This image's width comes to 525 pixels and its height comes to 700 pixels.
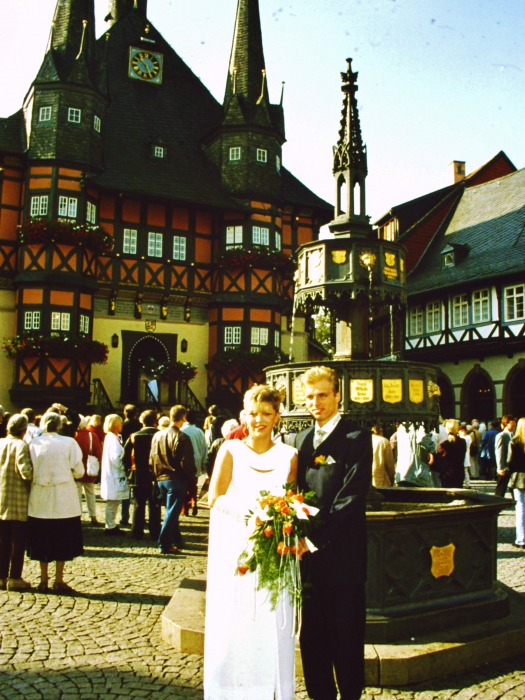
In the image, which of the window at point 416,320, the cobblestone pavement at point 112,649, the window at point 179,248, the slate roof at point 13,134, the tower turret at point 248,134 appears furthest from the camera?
the window at point 416,320

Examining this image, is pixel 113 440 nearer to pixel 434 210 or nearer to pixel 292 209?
pixel 292 209

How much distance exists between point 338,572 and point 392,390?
312 centimetres

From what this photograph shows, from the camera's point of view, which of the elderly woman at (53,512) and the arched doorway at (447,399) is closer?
the elderly woman at (53,512)

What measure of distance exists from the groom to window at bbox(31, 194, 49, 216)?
24.8 m

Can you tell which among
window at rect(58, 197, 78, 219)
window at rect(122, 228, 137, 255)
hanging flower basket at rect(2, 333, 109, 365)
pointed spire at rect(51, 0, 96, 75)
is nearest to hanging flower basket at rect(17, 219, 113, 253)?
window at rect(58, 197, 78, 219)

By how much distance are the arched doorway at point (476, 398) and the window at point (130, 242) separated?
14769mm

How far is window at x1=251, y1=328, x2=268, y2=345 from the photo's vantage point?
2920cm

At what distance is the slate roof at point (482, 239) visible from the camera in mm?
28859

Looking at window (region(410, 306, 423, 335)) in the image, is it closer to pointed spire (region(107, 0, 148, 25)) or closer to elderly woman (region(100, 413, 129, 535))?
pointed spire (region(107, 0, 148, 25))

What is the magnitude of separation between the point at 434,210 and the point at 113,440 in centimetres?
2869

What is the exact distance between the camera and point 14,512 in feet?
23.8

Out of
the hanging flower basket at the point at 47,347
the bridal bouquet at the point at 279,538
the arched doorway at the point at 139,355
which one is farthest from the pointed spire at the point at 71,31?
the bridal bouquet at the point at 279,538

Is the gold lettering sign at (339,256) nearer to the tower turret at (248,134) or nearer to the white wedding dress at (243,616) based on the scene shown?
the white wedding dress at (243,616)

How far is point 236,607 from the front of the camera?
13.0 ft
